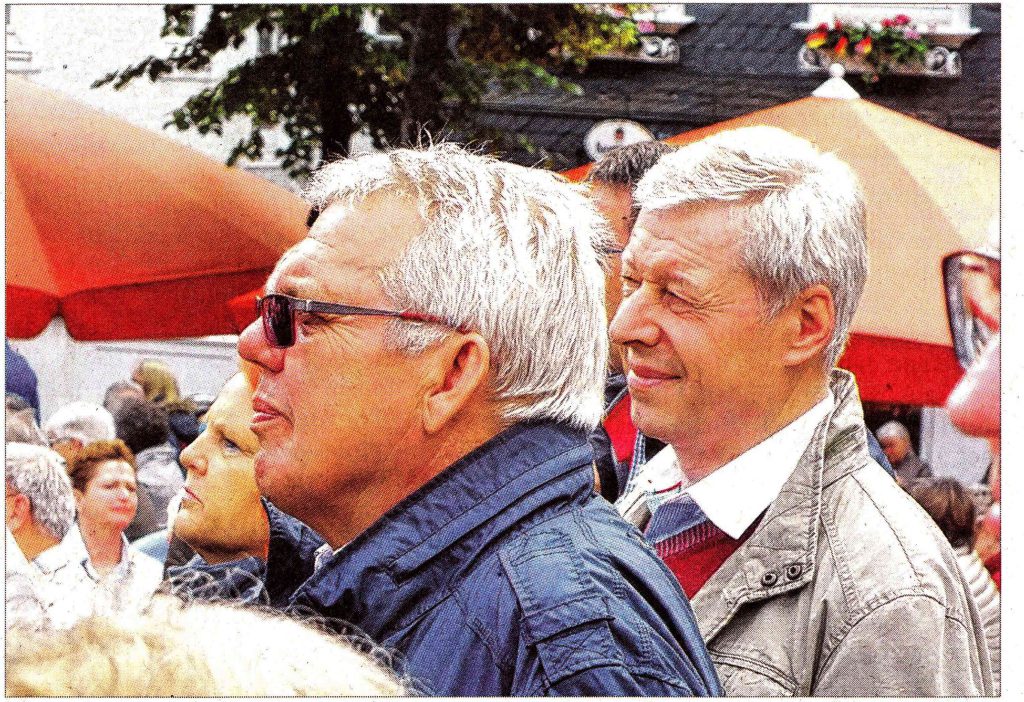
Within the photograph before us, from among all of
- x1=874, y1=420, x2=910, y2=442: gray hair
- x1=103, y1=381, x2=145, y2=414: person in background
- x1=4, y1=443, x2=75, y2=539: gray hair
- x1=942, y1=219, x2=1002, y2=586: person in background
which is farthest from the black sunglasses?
x1=103, y1=381, x2=145, y2=414: person in background

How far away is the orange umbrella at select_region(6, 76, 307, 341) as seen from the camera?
4207mm

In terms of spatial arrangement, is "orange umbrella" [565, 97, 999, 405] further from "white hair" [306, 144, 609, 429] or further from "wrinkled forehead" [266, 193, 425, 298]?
"wrinkled forehead" [266, 193, 425, 298]

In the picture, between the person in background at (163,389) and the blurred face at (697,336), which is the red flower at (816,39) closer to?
the person in background at (163,389)

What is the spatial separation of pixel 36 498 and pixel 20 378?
2.31ft

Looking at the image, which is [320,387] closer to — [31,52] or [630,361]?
[630,361]

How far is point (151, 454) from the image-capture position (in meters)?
3.68

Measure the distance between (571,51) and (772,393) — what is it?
2.52m

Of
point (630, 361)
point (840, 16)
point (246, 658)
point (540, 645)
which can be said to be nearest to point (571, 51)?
point (840, 16)

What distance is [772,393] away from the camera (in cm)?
205

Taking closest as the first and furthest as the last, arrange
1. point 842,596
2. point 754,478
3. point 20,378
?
1. point 842,596
2. point 754,478
3. point 20,378

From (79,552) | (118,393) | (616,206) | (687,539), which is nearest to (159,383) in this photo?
(118,393)

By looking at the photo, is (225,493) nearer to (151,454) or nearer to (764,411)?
(764,411)

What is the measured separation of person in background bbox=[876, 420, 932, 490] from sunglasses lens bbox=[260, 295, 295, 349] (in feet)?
6.40

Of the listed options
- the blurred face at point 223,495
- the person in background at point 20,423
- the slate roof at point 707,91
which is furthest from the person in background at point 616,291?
the slate roof at point 707,91
